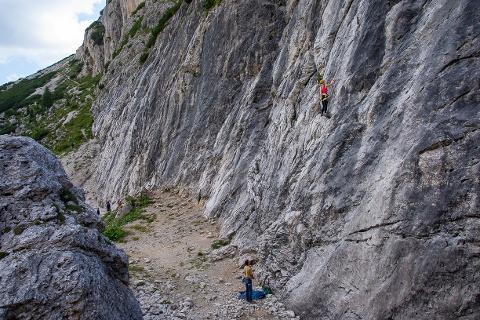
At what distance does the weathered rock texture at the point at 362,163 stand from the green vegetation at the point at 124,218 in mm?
5551

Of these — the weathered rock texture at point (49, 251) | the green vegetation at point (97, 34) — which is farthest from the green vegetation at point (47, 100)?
the weathered rock texture at point (49, 251)

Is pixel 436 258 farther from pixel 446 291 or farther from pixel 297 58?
pixel 297 58

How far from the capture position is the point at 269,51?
3042 cm

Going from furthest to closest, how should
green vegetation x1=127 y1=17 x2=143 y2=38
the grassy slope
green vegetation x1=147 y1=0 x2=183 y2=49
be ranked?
the grassy slope
green vegetation x1=127 y1=17 x2=143 y2=38
green vegetation x1=147 y1=0 x2=183 y2=49

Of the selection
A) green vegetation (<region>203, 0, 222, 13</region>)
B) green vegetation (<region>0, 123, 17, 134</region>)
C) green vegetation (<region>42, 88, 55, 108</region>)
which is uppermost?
green vegetation (<region>42, 88, 55, 108</region>)

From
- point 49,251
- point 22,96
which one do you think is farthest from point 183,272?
point 22,96

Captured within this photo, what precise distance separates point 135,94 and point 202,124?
18.7 meters

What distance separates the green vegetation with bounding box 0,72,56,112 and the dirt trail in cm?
9016

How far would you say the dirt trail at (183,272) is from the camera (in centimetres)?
1580

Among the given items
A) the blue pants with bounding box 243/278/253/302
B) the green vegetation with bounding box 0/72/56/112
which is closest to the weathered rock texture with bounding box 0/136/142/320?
the blue pants with bounding box 243/278/253/302

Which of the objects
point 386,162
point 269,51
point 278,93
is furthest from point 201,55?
point 386,162

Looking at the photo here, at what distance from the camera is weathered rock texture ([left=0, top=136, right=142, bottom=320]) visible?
33.7ft

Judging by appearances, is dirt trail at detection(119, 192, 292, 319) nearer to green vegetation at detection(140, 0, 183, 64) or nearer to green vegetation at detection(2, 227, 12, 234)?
green vegetation at detection(2, 227, 12, 234)

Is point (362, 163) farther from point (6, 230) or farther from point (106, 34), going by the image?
point (106, 34)
